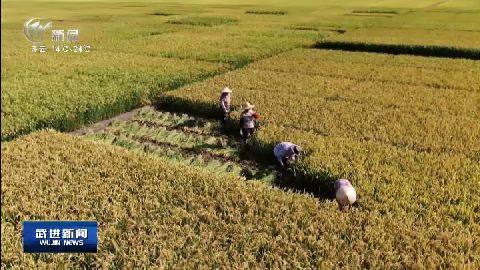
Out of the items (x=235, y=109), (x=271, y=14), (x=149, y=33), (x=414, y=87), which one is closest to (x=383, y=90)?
(x=414, y=87)

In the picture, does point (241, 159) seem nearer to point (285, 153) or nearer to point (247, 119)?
point (247, 119)

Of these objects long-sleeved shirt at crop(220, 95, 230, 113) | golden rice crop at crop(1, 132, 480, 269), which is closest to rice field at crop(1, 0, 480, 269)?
golden rice crop at crop(1, 132, 480, 269)

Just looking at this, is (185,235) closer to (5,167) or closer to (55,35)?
(5,167)

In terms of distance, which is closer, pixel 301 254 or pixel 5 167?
pixel 301 254

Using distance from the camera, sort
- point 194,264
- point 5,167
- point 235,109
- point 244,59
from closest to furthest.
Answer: point 194,264 < point 5,167 < point 235,109 < point 244,59

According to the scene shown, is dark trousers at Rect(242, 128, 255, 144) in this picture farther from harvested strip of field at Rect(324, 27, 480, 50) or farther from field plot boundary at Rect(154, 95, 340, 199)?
harvested strip of field at Rect(324, 27, 480, 50)

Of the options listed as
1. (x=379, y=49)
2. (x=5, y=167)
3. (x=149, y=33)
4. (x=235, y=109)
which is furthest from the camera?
(x=149, y=33)
